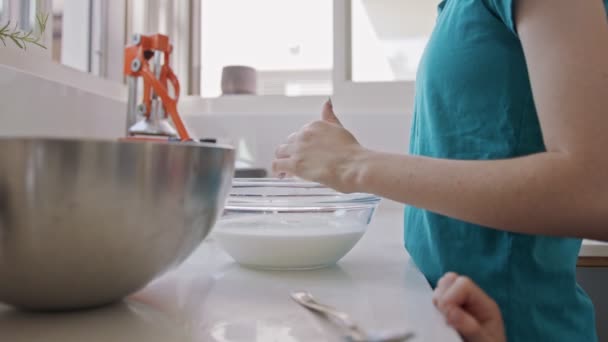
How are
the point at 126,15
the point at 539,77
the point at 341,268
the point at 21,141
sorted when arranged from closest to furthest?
the point at 21,141 → the point at 539,77 → the point at 341,268 → the point at 126,15

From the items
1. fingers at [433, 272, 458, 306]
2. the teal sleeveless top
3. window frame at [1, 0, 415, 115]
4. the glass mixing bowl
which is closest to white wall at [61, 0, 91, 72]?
window frame at [1, 0, 415, 115]

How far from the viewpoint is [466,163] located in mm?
492

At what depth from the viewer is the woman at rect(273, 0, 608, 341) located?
17.4 inches

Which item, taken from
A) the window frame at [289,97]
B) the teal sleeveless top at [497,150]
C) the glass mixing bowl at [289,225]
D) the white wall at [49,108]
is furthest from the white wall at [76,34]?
the teal sleeveless top at [497,150]

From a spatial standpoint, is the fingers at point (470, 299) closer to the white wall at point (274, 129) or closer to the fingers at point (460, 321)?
the fingers at point (460, 321)

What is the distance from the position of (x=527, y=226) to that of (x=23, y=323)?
1.49 ft

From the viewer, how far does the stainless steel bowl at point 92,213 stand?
0.29 meters

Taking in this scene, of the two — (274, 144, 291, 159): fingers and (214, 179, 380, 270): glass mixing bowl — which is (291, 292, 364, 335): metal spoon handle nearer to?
(214, 179, 380, 270): glass mixing bowl

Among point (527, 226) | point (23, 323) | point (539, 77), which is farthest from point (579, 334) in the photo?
point (23, 323)

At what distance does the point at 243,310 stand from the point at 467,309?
0.72 feet

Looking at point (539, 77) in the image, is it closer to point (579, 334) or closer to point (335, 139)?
point (335, 139)

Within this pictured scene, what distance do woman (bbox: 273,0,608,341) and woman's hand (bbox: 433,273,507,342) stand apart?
0.08 metres

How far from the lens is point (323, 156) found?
0.60 m

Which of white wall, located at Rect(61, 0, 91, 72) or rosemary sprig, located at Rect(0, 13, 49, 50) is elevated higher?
white wall, located at Rect(61, 0, 91, 72)
